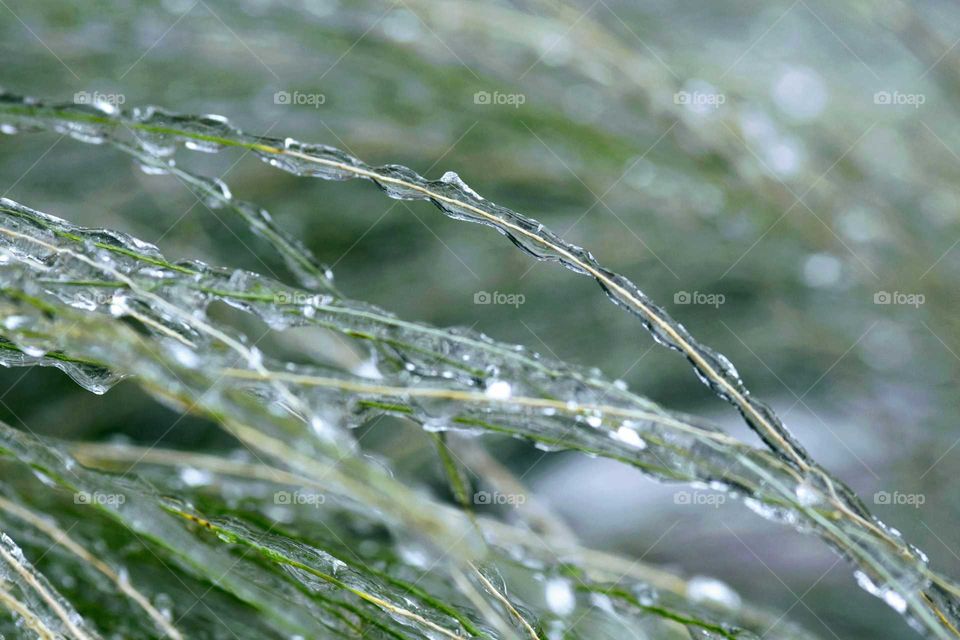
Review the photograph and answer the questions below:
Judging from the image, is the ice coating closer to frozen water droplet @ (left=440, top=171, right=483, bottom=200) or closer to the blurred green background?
frozen water droplet @ (left=440, top=171, right=483, bottom=200)

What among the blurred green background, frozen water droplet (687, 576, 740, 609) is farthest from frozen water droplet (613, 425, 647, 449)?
the blurred green background

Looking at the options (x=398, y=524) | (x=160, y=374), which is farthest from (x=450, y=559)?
(x=160, y=374)

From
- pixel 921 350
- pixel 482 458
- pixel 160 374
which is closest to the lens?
pixel 160 374

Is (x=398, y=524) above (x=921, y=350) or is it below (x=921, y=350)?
below

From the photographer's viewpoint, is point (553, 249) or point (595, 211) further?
point (595, 211)

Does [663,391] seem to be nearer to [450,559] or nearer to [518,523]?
[518,523]

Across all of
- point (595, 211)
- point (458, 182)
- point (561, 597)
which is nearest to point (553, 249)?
point (458, 182)

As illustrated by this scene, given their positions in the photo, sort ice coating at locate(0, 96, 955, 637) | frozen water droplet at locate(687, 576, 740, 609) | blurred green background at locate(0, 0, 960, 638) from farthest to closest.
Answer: blurred green background at locate(0, 0, 960, 638)
frozen water droplet at locate(687, 576, 740, 609)
ice coating at locate(0, 96, 955, 637)

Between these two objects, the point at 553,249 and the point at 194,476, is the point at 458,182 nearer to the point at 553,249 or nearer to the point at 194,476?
the point at 553,249
